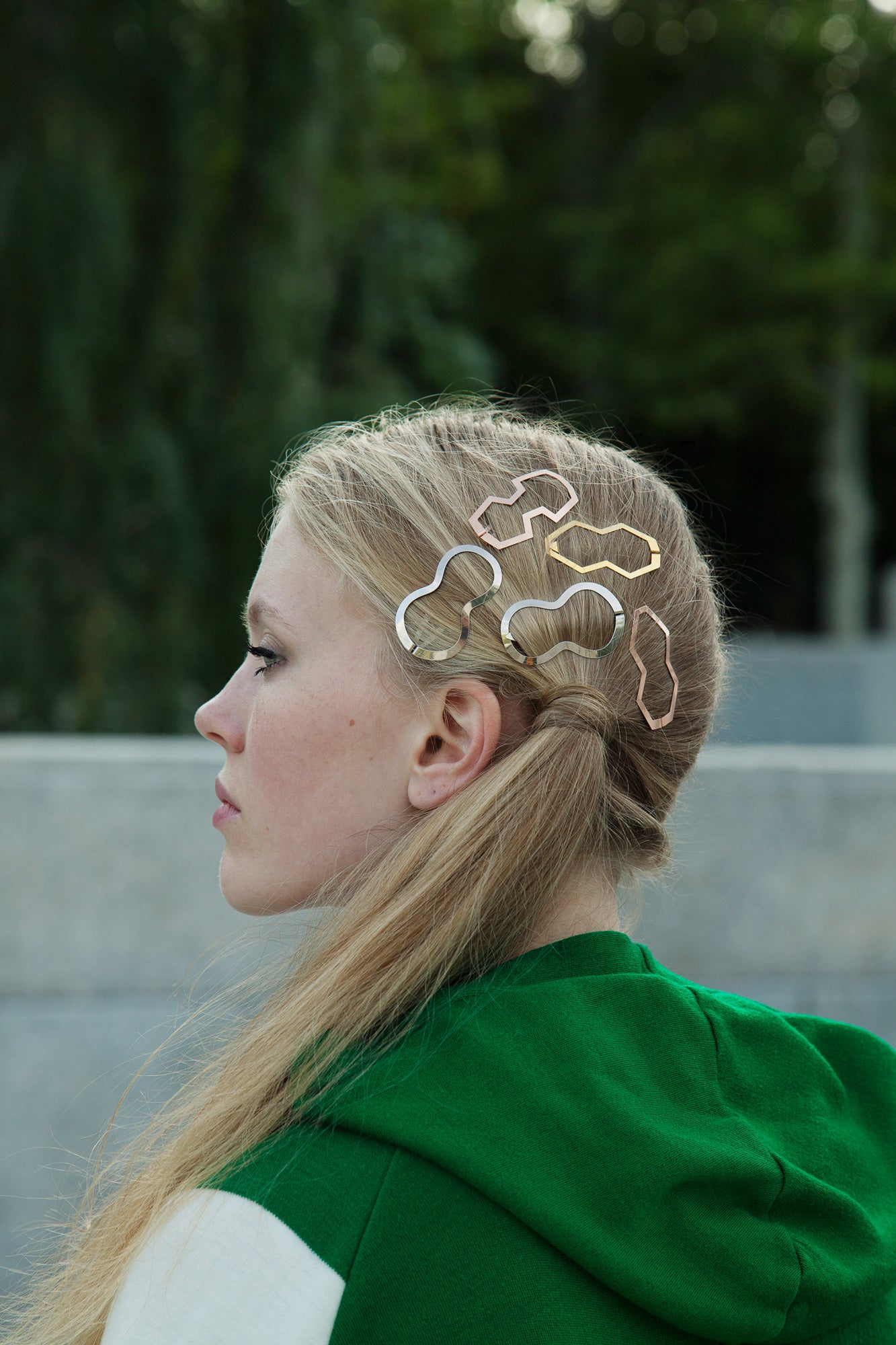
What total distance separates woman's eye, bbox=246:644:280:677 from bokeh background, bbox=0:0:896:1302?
0.72 meters

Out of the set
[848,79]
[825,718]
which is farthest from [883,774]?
[848,79]

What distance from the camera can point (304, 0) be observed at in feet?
21.5

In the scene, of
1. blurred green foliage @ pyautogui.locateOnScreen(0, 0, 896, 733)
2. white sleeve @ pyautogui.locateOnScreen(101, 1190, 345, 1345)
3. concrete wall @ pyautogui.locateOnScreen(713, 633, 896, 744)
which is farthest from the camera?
concrete wall @ pyautogui.locateOnScreen(713, 633, 896, 744)

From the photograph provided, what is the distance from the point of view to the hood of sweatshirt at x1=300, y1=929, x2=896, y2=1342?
1003mm

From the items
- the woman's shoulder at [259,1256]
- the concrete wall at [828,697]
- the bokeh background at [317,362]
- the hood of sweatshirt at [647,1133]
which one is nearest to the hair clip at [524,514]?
the hood of sweatshirt at [647,1133]

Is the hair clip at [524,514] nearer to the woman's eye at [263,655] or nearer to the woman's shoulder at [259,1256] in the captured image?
the woman's eye at [263,655]

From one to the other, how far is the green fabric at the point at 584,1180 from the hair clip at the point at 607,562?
0.35 m

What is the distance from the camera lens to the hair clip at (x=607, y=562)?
1254 millimetres

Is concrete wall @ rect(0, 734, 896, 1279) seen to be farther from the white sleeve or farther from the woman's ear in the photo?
the white sleeve

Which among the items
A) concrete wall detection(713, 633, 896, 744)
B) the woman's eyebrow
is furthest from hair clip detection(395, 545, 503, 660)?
concrete wall detection(713, 633, 896, 744)

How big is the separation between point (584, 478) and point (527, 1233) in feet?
2.35

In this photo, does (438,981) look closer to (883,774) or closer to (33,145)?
(883,774)

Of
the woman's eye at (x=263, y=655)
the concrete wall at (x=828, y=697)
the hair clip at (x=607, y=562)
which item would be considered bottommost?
the concrete wall at (x=828, y=697)

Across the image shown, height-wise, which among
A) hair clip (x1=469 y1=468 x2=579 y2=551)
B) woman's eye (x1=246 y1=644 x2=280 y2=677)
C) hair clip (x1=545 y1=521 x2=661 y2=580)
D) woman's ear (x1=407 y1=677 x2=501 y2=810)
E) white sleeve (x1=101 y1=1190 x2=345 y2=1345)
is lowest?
white sleeve (x1=101 y1=1190 x2=345 y2=1345)
